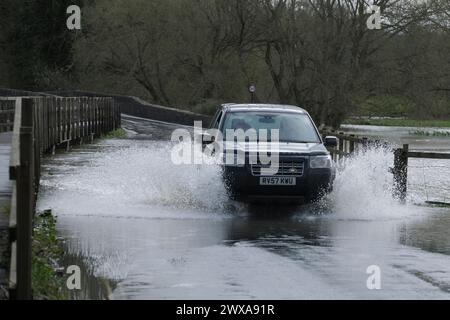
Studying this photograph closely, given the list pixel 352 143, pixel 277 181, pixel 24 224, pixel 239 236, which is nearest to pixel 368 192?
pixel 277 181

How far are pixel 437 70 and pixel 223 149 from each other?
38.0 metres

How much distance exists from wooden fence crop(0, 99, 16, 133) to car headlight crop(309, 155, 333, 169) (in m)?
19.5

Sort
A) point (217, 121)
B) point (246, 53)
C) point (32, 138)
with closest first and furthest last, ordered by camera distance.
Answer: point (32, 138), point (217, 121), point (246, 53)

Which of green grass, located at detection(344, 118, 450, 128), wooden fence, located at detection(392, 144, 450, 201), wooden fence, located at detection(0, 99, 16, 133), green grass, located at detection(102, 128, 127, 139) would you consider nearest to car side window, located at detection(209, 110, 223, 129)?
wooden fence, located at detection(392, 144, 450, 201)

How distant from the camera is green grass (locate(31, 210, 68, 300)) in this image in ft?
26.8

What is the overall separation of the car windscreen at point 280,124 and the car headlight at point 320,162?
3.13 ft

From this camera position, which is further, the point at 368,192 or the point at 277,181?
the point at 368,192

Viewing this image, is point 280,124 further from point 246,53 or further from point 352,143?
point 246,53

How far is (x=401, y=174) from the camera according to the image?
17.0m

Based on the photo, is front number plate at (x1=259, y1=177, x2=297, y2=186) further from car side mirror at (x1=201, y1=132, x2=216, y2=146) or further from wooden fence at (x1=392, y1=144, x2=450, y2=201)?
wooden fence at (x1=392, y1=144, x2=450, y2=201)

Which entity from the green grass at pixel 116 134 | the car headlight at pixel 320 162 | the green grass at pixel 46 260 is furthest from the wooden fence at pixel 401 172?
the green grass at pixel 116 134

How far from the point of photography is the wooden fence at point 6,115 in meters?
33.3

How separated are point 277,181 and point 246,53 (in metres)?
43.9
